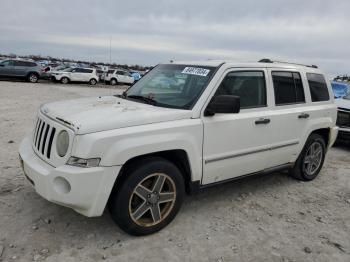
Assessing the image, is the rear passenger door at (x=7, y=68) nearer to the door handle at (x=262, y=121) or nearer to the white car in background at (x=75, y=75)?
the white car in background at (x=75, y=75)

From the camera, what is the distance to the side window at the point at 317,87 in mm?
5516

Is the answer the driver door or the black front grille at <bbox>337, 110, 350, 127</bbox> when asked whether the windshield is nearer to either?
the driver door

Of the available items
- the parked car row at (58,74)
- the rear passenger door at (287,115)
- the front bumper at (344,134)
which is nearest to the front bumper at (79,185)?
the rear passenger door at (287,115)

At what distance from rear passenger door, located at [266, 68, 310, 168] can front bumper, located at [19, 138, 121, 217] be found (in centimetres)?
241

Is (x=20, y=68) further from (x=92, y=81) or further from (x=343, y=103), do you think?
(x=343, y=103)

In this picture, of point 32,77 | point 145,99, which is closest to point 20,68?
point 32,77

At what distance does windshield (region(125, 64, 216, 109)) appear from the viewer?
13.3 feet

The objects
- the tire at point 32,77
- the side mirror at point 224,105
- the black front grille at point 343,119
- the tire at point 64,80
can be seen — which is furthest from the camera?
the tire at point 64,80

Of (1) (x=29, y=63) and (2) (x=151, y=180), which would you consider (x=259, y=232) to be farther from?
(1) (x=29, y=63)

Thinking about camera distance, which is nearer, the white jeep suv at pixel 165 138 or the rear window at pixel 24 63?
the white jeep suv at pixel 165 138

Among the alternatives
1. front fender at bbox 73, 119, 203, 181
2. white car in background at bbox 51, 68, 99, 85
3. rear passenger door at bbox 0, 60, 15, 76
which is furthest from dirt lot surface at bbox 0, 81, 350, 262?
white car in background at bbox 51, 68, 99, 85

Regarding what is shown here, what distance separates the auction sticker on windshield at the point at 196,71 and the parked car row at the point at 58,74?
19.0 meters

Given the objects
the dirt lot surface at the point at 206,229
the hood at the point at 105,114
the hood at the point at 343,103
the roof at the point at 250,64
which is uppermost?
the roof at the point at 250,64

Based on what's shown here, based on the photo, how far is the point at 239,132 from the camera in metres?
4.26
